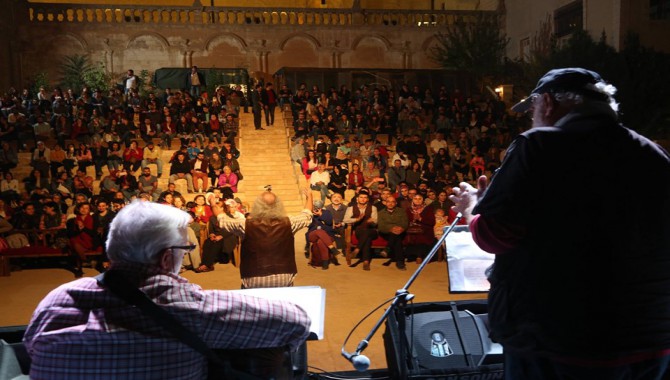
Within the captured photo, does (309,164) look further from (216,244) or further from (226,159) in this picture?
(216,244)

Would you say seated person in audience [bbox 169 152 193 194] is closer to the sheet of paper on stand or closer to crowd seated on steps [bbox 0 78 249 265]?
crowd seated on steps [bbox 0 78 249 265]

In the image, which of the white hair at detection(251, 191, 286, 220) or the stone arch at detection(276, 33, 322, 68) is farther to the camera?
the stone arch at detection(276, 33, 322, 68)

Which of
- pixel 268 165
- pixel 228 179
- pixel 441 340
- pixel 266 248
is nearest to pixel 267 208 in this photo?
pixel 266 248

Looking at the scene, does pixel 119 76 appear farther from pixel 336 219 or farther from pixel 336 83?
pixel 336 219

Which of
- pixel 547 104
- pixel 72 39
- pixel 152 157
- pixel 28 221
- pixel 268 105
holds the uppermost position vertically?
pixel 72 39

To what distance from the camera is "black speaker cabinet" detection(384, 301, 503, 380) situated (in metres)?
2.88

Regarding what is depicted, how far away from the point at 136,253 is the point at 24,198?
10.5 m

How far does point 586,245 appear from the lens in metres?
1.44

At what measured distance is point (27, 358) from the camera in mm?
2416

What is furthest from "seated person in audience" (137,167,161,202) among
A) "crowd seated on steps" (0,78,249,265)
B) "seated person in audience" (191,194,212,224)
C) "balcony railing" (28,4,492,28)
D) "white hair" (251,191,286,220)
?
"balcony railing" (28,4,492,28)

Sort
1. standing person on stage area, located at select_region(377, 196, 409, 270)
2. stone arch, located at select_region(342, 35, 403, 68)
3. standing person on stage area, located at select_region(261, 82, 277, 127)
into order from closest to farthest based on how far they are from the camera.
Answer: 1. standing person on stage area, located at select_region(377, 196, 409, 270)
2. standing person on stage area, located at select_region(261, 82, 277, 127)
3. stone arch, located at select_region(342, 35, 403, 68)

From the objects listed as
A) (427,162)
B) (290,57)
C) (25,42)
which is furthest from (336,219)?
(25,42)

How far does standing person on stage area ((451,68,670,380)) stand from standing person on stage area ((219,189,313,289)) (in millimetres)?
3506

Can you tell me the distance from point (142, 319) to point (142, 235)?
0.25 metres
